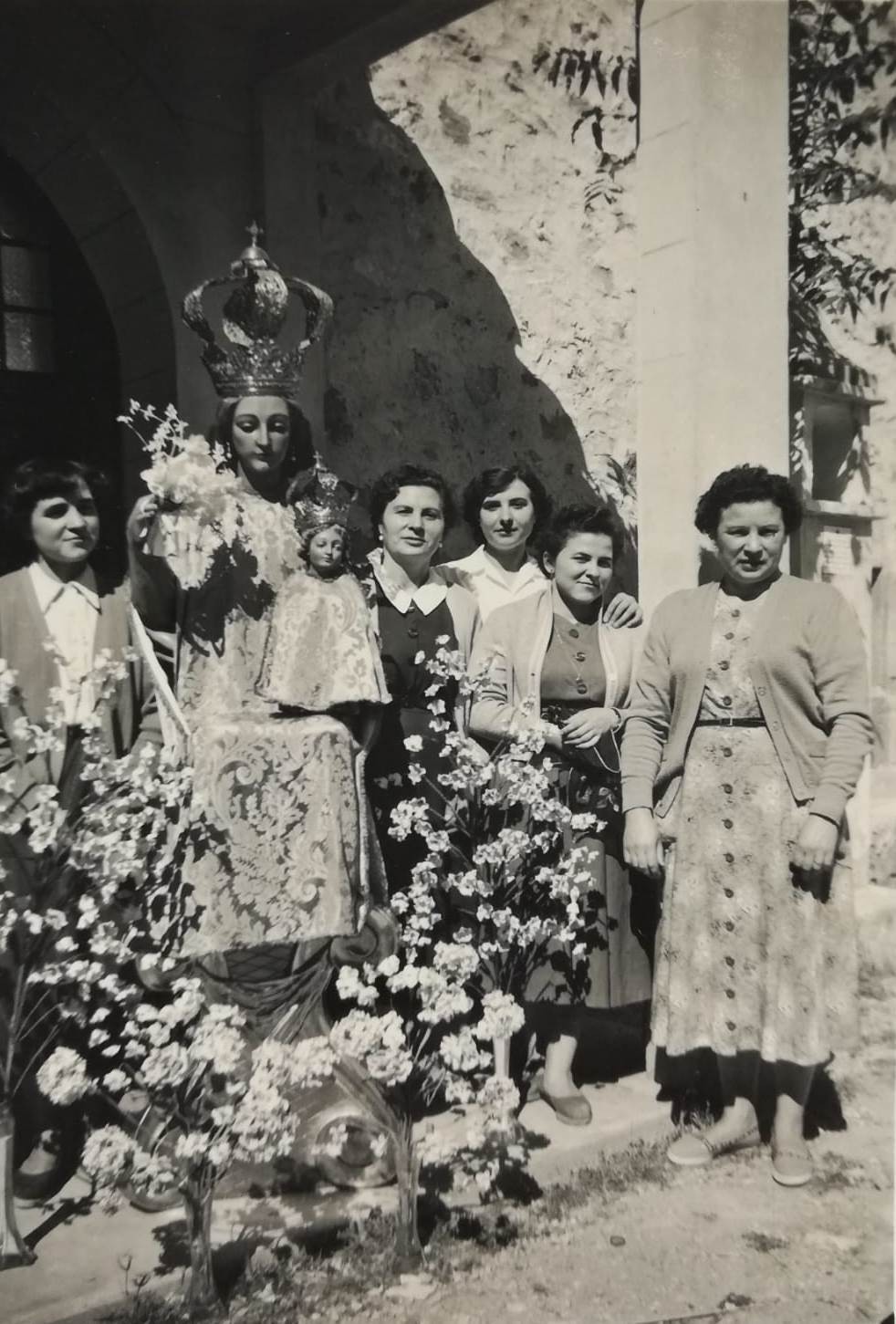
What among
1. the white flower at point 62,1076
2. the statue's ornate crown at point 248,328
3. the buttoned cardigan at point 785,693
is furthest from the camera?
the buttoned cardigan at point 785,693

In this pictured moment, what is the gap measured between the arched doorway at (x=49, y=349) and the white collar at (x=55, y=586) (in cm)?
5

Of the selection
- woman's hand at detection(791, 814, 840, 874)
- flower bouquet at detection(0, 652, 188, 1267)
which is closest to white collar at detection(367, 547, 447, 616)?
flower bouquet at detection(0, 652, 188, 1267)

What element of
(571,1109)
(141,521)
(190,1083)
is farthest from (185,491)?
(571,1109)

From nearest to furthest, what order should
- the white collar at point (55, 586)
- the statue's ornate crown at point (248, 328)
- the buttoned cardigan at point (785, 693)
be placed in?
the white collar at point (55, 586) → the statue's ornate crown at point (248, 328) → the buttoned cardigan at point (785, 693)

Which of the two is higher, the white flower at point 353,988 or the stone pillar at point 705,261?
the stone pillar at point 705,261

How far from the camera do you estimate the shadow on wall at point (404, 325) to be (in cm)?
255

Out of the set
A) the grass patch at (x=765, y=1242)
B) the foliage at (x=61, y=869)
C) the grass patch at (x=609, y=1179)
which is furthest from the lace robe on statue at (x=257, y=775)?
the grass patch at (x=765, y=1242)

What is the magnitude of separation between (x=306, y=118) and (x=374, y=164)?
192 mm

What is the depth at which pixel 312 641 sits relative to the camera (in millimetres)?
2430

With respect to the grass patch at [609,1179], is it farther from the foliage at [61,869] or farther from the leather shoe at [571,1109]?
the foliage at [61,869]

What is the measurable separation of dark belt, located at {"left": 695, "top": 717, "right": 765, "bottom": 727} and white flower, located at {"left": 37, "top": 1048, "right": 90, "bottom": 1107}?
166 centimetres

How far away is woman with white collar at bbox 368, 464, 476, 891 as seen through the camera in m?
2.54

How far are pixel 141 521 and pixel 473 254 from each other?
1132 mm

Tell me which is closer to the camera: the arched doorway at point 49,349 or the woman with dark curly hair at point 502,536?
the arched doorway at point 49,349
